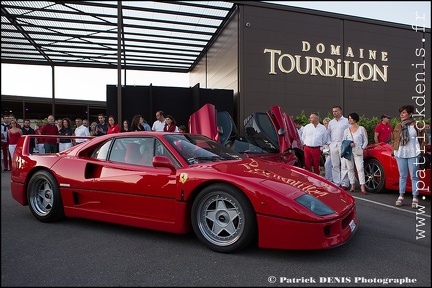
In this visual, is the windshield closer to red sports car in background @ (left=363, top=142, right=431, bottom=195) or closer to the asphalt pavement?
the asphalt pavement

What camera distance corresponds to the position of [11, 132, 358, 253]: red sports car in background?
2.70m

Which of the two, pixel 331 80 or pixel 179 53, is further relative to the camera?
pixel 179 53

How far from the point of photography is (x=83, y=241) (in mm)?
3176

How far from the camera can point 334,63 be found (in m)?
14.2

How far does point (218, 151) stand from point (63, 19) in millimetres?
12998

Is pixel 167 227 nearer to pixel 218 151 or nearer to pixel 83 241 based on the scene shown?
pixel 83 241

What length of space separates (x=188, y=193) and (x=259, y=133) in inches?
125

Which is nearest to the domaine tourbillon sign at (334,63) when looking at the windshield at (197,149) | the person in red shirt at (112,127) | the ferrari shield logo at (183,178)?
the person in red shirt at (112,127)

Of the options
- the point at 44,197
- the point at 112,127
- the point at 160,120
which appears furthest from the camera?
the point at 112,127

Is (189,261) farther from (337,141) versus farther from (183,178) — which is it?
(337,141)

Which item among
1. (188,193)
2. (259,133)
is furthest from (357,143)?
(188,193)

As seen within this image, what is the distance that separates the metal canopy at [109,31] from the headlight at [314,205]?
8.83 meters

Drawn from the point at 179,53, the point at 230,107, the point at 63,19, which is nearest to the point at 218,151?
the point at 230,107

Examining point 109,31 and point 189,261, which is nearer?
point 189,261
